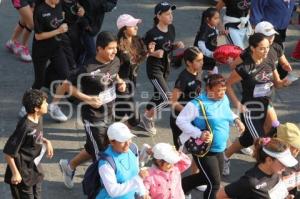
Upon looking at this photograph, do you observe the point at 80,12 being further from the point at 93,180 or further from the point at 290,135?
the point at 290,135

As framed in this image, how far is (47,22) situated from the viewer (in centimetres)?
787

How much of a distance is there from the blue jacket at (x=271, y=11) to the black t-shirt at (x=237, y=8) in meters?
0.10

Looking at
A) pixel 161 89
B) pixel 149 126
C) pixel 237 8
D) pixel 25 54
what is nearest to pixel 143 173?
pixel 161 89

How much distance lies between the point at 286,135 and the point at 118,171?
1.51 metres

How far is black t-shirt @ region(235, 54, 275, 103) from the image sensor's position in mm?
6863

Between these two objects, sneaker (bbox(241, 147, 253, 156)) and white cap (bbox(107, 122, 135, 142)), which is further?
sneaker (bbox(241, 147, 253, 156))

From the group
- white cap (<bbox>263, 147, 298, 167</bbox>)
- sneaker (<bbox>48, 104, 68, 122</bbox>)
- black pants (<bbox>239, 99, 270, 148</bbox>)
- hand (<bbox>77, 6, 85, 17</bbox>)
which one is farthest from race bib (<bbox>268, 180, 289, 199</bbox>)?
hand (<bbox>77, 6, 85, 17</bbox>)

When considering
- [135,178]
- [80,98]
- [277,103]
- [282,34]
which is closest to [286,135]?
[135,178]

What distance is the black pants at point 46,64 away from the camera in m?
8.09

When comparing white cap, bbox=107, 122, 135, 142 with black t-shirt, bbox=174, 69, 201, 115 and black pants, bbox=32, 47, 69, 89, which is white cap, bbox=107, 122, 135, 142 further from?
black pants, bbox=32, 47, 69, 89

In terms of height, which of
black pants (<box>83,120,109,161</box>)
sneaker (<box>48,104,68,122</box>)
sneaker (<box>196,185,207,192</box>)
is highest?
black pants (<box>83,120,109,161</box>)

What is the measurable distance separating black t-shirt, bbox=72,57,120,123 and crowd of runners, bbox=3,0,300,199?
0.03 feet

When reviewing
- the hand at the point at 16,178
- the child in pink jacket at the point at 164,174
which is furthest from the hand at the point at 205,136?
the hand at the point at 16,178

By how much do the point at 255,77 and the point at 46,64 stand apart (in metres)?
2.75
